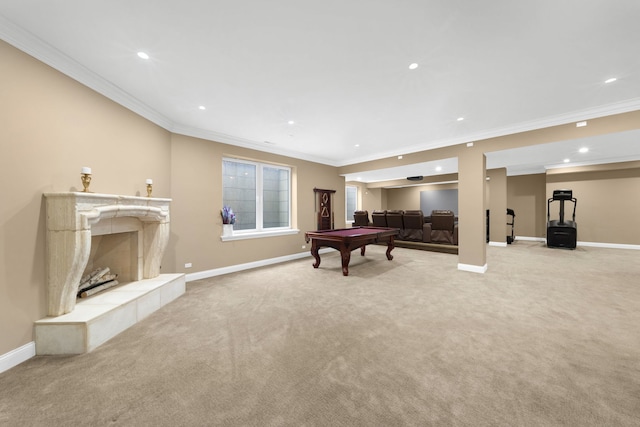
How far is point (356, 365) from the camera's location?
1832 millimetres

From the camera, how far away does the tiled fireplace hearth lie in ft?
6.56

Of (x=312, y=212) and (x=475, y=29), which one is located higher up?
(x=475, y=29)

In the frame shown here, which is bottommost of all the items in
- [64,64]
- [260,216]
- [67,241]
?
[67,241]

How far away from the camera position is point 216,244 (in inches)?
173

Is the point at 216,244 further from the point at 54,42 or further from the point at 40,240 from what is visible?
the point at 54,42

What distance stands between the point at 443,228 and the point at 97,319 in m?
7.22

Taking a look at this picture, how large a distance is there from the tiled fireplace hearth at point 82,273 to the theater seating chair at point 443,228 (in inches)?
256

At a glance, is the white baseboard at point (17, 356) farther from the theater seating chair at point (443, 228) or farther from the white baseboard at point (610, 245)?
the white baseboard at point (610, 245)

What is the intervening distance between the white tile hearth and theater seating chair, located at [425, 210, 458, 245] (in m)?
6.59

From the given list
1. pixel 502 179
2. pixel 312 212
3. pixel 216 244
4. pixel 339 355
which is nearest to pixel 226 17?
pixel 339 355

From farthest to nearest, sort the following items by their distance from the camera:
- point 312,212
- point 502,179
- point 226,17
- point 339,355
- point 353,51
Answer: point 502,179, point 312,212, point 353,51, point 339,355, point 226,17

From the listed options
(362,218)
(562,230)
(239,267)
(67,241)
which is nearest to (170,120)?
(67,241)

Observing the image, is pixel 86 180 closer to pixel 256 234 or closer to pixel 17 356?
pixel 17 356

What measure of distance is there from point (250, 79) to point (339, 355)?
2939 millimetres
